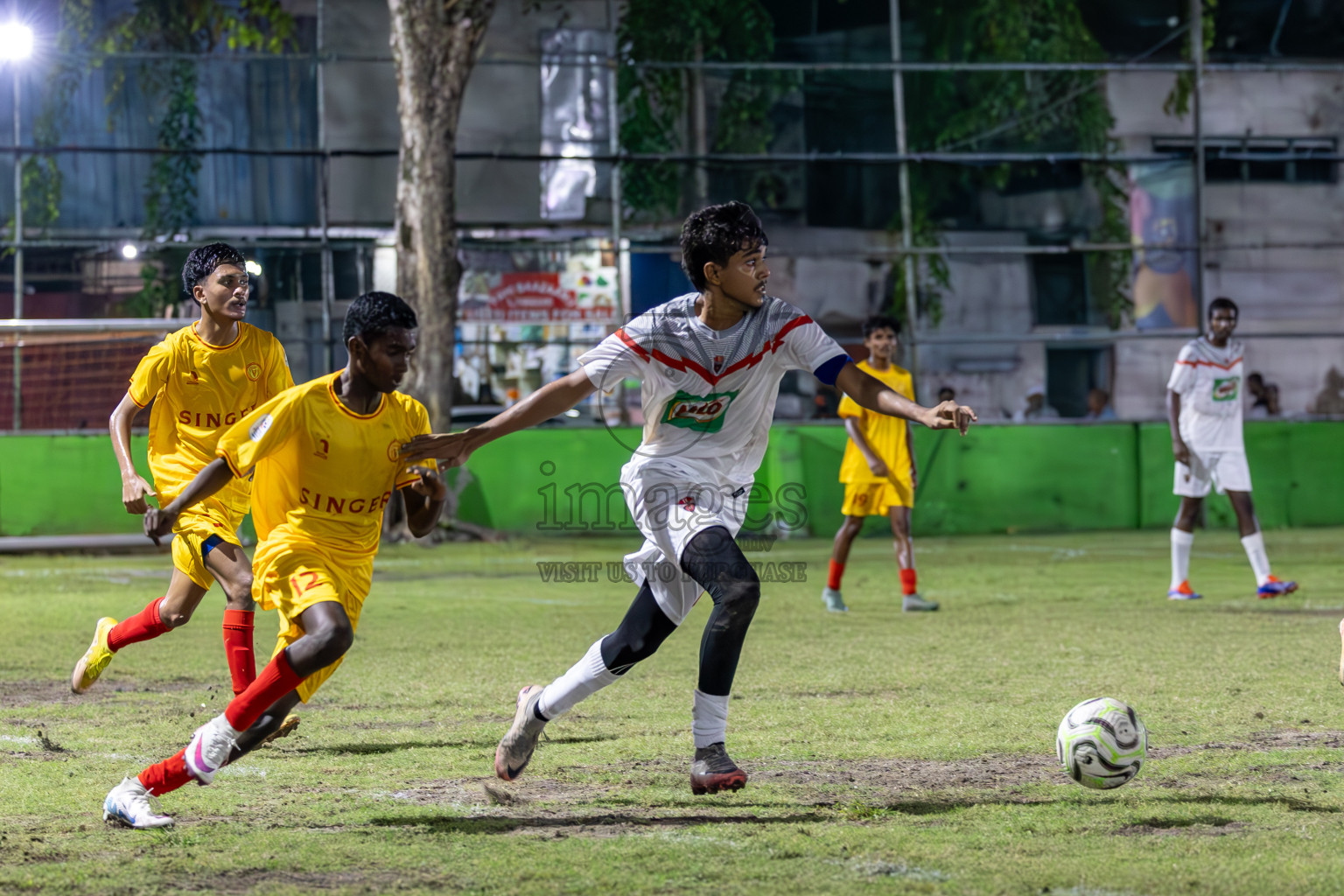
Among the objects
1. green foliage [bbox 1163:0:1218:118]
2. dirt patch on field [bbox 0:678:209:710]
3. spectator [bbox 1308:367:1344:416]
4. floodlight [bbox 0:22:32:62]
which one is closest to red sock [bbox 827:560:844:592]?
dirt patch on field [bbox 0:678:209:710]

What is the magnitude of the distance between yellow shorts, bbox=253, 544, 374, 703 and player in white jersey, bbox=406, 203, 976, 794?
685mm

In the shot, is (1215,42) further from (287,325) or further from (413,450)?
(413,450)

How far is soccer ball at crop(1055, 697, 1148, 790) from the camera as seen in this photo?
5.17m

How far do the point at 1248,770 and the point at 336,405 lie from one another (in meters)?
3.36

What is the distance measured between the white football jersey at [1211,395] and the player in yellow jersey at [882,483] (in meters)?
2.26

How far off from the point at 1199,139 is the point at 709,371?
18.2m

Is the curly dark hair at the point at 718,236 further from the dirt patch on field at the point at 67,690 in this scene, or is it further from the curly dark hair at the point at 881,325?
the curly dark hair at the point at 881,325

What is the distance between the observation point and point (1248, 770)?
5.55 meters

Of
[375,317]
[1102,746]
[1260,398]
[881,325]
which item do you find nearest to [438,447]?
[375,317]

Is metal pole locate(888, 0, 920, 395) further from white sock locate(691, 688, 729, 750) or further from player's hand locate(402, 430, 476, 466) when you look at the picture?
player's hand locate(402, 430, 476, 466)

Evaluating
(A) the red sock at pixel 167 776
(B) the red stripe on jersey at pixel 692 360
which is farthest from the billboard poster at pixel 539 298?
(A) the red sock at pixel 167 776

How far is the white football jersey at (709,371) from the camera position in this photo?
5.52m

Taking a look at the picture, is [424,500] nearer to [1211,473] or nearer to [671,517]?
[671,517]

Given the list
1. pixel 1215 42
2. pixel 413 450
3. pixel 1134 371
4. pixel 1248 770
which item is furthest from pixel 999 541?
pixel 413 450
